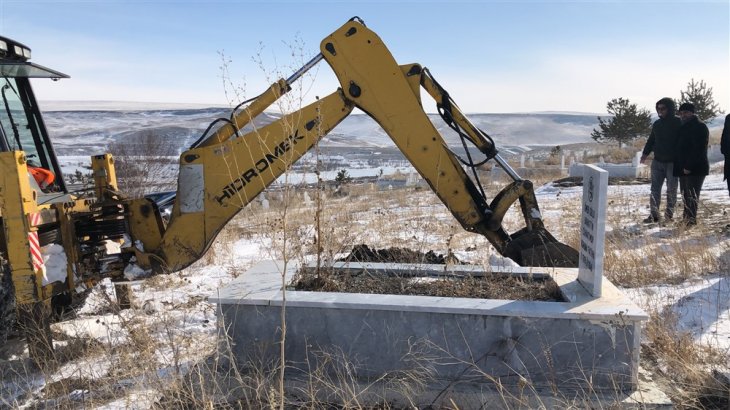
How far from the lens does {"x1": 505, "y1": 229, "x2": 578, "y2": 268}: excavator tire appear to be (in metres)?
4.91

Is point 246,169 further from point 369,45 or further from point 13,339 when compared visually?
point 13,339

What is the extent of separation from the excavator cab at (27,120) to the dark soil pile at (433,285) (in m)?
3.08

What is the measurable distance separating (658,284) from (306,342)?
4198 mm

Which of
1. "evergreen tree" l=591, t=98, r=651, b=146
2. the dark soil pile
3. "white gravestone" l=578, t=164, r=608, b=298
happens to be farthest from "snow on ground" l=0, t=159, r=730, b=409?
"evergreen tree" l=591, t=98, r=651, b=146

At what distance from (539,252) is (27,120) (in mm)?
5748

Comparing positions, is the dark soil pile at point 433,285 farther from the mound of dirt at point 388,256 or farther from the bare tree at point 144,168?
the bare tree at point 144,168

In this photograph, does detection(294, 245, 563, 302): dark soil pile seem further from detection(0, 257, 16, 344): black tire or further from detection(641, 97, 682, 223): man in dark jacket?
detection(641, 97, 682, 223): man in dark jacket

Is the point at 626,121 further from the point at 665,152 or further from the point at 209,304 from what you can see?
the point at 209,304

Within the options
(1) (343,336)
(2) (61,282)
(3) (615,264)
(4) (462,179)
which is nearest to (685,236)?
(3) (615,264)

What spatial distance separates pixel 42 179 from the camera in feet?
19.6

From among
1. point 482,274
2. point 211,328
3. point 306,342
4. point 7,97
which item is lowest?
point 211,328

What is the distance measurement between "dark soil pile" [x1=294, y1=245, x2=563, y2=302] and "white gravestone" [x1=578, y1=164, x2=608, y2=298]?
0.25 metres

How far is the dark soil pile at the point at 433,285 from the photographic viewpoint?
3932mm

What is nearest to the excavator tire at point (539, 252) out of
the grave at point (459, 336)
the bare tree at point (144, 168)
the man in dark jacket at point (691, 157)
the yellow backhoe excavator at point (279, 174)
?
the yellow backhoe excavator at point (279, 174)
